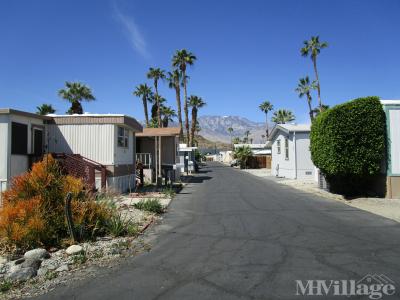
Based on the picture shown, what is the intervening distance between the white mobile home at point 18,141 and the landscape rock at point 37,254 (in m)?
8.17

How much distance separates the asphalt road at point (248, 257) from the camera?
5098 millimetres

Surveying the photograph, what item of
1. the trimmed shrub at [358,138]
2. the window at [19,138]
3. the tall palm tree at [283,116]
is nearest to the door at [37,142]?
the window at [19,138]

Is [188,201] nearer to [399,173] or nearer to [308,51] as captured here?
[399,173]

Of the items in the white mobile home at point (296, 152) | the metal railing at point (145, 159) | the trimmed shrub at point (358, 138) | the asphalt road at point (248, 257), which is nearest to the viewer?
the asphalt road at point (248, 257)

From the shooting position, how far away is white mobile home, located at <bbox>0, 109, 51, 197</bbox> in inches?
544

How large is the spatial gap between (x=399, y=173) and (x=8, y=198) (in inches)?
520

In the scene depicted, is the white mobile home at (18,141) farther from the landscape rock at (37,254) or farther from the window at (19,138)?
the landscape rock at (37,254)

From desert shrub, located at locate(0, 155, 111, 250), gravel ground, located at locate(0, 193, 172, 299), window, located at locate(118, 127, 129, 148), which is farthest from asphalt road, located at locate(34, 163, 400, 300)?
window, located at locate(118, 127, 129, 148)

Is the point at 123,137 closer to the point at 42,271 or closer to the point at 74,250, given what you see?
the point at 74,250

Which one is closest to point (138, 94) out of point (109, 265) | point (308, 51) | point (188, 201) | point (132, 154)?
point (308, 51)

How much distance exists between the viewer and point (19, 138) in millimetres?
14609

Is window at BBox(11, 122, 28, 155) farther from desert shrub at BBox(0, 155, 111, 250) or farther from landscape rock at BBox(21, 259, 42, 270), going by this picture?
landscape rock at BBox(21, 259, 42, 270)

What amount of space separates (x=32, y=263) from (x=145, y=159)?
1950 centimetres

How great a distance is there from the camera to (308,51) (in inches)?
1901
